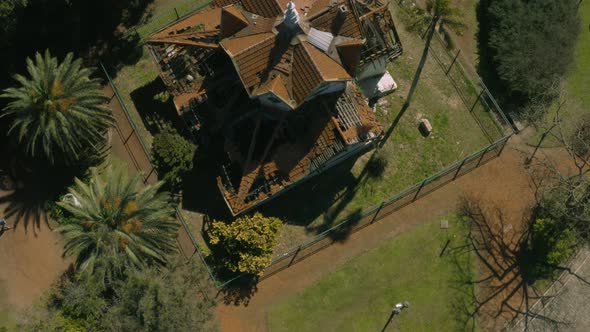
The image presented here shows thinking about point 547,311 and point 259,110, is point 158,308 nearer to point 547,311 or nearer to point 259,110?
point 259,110

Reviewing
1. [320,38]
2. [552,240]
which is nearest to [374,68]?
[320,38]

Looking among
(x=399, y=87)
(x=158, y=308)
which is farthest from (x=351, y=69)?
(x=158, y=308)

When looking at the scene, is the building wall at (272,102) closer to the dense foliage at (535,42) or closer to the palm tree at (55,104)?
the palm tree at (55,104)

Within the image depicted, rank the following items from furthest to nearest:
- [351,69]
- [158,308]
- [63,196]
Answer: [63,196] < [351,69] < [158,308]

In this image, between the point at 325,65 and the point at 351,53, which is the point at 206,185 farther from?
the point at 351,53

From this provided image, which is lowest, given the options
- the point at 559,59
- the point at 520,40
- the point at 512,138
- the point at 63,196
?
the point at 512,138

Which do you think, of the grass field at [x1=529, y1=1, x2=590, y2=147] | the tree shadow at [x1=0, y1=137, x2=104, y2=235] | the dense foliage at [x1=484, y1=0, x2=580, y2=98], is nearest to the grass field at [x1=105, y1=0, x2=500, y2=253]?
the dense foliage at [x1=484, y1=0, x2=580, y2=98]

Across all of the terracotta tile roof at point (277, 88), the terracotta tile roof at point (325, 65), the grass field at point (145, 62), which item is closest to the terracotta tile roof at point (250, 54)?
the terracotta tile roof at point (277, 88)
